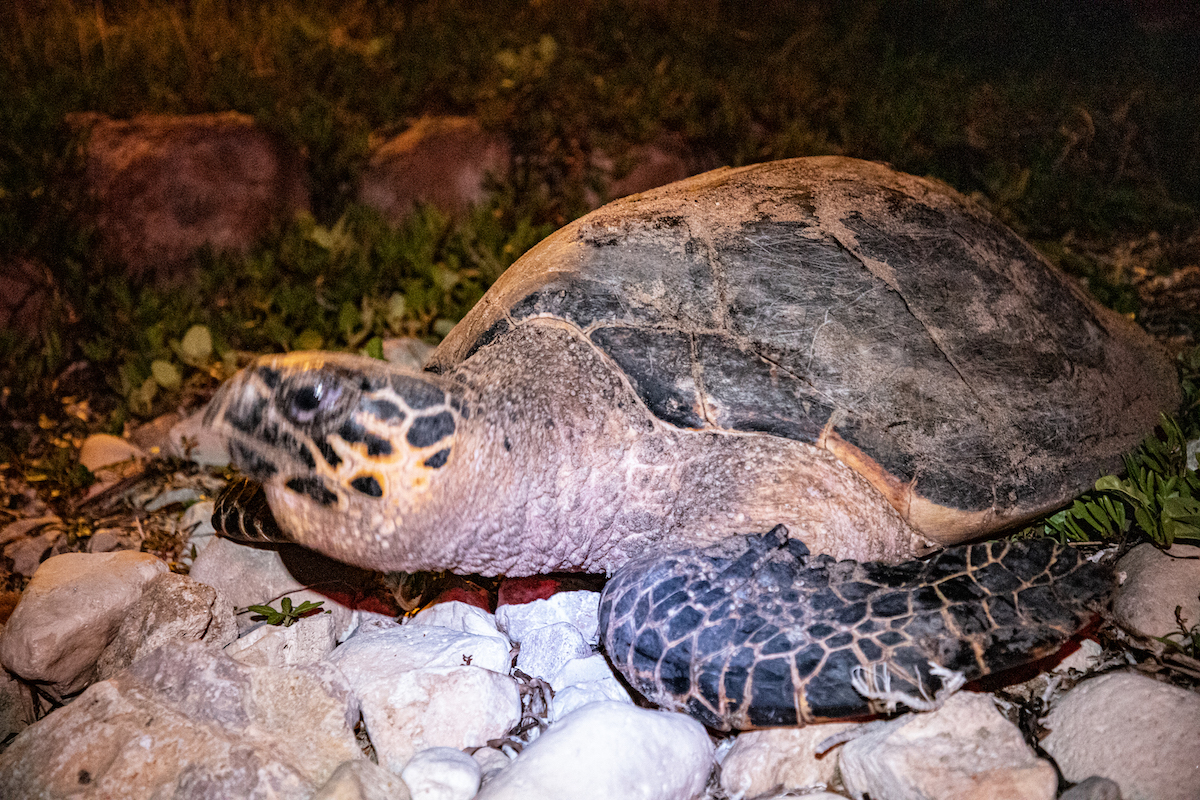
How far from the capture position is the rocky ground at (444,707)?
4.68 feet

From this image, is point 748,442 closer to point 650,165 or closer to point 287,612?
point 287,612

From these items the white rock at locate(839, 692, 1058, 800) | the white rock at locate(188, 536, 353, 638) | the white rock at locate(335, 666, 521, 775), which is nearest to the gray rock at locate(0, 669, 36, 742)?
the white rock at locate(188, 536, 353, 638)

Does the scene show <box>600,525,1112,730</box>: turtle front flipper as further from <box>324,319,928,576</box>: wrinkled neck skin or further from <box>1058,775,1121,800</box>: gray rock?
<box>1058,775,1121,800</box>: gray rock

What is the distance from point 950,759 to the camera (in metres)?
1.41

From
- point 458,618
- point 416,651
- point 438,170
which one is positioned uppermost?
point 438,170

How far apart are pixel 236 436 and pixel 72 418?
220 cm

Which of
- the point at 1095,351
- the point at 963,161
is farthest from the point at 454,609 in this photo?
the point at 963,161

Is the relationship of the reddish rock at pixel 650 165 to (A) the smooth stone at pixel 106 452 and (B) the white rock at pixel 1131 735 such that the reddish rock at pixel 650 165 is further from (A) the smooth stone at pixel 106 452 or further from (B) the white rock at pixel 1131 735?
(B) the white rock at pixel 1131 735

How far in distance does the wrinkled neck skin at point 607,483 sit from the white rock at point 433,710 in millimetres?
298

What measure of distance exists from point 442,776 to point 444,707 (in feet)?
0.57

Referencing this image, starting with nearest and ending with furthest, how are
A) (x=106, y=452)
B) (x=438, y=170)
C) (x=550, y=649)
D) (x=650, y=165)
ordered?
1. (x=550, y=649)
2. (x=106, y=452)
3. (x=650, y=165)
4. (x=438, y=170)

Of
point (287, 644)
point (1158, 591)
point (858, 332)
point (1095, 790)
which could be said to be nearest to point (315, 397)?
point (287, 644)

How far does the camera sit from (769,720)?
1.51 metres

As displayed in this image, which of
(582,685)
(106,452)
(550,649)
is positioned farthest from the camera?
(106,452)
